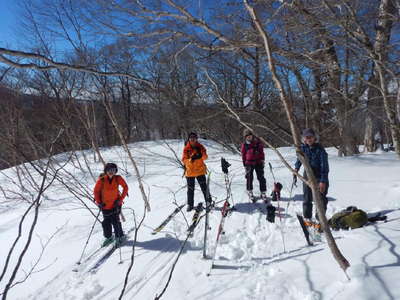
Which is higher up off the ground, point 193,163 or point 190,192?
point 193,163

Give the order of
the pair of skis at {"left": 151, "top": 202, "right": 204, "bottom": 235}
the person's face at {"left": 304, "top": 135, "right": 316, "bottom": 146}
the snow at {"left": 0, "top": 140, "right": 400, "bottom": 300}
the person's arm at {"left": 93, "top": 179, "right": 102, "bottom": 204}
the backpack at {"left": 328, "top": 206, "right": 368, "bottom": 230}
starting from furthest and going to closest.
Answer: the pair of skis at {"left": 151, "top": 202, "right": 204, "bottom": 235} < the person's arm at {"left": 93, "top": 179, "right": 102, "bottom": 204} < the person's face at {"left": 304, "top": 135, "right": 316, "bottom": 146} < the backpack at {"left": 328, "top": 206, "right": 368, "bottom": 230} < the snow at {"left": 0, "top": 140, "right": 400, "bottom": 300}

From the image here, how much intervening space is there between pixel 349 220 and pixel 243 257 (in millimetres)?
1836

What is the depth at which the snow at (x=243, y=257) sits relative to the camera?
7.77ft

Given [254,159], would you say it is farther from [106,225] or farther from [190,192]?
[106,225]

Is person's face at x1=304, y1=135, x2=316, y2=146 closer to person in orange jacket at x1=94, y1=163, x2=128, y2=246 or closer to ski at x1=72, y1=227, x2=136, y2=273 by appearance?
person in orange jacket at x1=94, y1=163, x2=128, y2=246

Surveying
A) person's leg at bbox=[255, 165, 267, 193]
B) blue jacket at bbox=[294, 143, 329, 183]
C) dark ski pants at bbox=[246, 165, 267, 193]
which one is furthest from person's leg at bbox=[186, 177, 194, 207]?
blue jacket at bbox=[294, 143, 329, 183]

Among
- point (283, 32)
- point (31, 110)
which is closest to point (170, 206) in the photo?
point (283, 32)

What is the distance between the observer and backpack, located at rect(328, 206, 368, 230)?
3.71 m

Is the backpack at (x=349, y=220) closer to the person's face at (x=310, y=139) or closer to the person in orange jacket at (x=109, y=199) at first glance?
the person's face at (x=310, y=139)

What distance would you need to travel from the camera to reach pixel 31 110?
1374 cm

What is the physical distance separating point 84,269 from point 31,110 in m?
13.4

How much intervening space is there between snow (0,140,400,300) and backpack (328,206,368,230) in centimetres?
26

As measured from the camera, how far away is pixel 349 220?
3.77m

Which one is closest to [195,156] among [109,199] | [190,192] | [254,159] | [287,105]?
[190,192]
